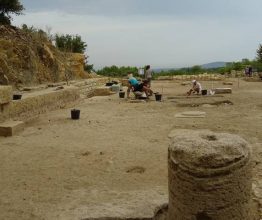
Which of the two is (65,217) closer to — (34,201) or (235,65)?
(34,201)

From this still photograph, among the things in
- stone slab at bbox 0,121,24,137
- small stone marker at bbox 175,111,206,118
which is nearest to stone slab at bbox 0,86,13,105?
stone slab at bbox 0,121,24,137

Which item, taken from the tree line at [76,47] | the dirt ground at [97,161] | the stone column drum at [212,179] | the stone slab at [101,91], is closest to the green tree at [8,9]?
the tree line at [76,47]

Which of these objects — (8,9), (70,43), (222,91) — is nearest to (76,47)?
(70,43)

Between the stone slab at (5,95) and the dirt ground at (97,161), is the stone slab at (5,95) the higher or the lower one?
the higher one

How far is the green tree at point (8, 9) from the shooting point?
21.0 metres

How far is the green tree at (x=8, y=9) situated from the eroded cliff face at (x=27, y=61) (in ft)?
4.58

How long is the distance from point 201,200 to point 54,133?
6713 millimetres

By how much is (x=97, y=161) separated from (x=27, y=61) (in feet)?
40.1

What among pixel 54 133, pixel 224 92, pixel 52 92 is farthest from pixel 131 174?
pixel 224 92

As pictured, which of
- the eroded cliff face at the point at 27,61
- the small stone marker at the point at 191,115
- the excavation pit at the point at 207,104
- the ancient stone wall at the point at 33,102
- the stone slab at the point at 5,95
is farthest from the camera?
the eroded cliff face at the point at 27,61

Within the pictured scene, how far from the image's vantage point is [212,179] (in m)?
3.49

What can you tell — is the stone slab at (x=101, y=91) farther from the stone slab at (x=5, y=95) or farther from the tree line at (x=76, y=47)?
the stone slab at (x=5, y=95)

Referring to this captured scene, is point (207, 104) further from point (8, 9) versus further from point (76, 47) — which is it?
point (76, 47)

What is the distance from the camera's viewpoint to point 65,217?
4.64 meters
